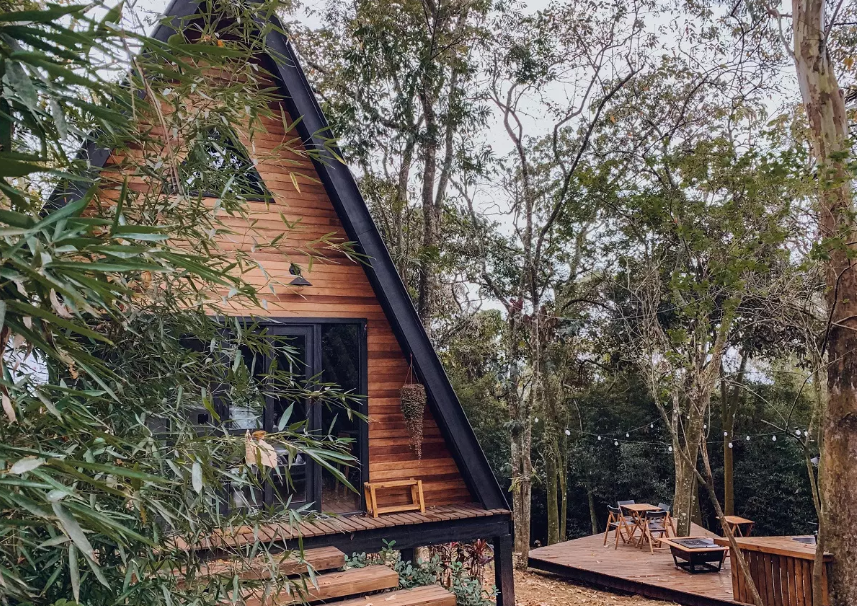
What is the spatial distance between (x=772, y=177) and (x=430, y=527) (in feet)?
13.8

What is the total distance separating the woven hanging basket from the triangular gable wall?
0.10 m

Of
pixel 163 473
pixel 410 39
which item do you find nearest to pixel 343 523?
pixel 163 473

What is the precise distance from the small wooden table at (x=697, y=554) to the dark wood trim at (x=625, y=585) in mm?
776

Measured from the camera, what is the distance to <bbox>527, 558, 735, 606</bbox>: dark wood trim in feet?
23.0

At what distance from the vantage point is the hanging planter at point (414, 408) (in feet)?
16.8

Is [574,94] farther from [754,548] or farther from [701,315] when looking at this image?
[754,548]

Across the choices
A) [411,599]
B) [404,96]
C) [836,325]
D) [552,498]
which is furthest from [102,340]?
[552,498]

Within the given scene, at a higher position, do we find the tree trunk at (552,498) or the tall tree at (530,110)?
the tall tree at (530,110)

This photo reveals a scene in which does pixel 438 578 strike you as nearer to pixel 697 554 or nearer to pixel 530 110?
pixel 697 554

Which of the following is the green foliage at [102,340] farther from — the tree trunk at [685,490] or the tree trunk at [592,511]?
the tree trunk at [592,511]

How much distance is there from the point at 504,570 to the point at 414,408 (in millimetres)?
1740

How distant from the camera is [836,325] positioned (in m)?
4.77

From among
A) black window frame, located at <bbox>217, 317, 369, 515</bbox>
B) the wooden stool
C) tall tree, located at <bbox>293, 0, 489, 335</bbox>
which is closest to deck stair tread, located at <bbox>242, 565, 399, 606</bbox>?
the wooden stool

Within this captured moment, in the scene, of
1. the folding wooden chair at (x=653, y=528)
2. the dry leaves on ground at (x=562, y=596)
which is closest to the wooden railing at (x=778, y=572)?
the dry leaves on ground at (x=562, y=596)
